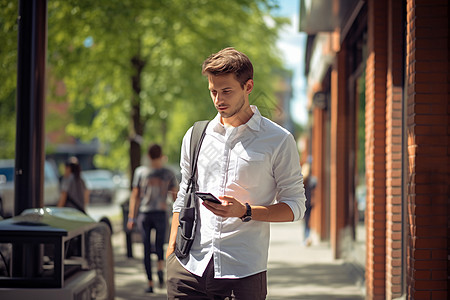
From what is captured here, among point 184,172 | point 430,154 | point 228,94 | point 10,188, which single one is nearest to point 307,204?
point 10,188

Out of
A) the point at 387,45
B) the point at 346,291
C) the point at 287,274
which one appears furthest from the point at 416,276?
the point at 287,274

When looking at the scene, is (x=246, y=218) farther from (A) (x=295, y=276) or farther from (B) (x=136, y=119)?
(B) (x=136, y=119)

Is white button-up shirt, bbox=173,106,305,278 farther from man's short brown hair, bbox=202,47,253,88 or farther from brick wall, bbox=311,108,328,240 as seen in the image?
brick wall, bbox=311,108,328,240

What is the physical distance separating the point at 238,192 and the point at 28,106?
3283 mm

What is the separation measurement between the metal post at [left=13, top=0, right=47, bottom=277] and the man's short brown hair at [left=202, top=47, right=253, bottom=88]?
3.13 meters

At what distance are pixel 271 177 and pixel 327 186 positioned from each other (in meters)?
13.0

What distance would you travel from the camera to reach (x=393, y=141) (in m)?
6.61

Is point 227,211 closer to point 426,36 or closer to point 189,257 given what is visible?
point 189,257

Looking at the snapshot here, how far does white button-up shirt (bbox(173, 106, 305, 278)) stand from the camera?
127 inches

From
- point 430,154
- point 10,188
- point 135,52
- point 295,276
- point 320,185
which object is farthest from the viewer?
point 10,188

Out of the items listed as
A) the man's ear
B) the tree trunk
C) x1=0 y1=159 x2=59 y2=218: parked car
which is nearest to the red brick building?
the man's ear

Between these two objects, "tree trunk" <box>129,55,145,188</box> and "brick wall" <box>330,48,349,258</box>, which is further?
"tree trunk" <box>129,55,145,188</box>

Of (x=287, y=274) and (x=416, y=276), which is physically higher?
(x=416, y=276)

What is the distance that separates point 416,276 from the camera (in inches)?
203
